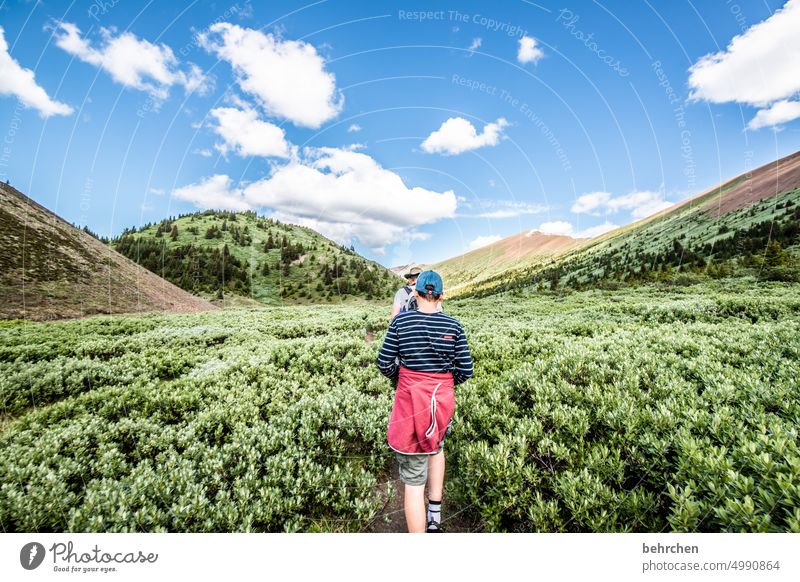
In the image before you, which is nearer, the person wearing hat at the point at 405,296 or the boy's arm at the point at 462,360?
the boy's arm at the point at 462,360

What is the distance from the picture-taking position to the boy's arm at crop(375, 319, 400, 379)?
4.56m

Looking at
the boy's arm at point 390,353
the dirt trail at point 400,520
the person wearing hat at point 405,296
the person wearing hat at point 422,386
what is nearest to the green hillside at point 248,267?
the person wearing hat at point 405,296

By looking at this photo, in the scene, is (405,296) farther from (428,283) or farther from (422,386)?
(422,386)

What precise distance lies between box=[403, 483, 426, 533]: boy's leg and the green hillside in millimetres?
74083

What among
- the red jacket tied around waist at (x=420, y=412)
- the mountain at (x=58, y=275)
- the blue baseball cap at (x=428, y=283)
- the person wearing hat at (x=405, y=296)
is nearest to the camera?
the red jacket tied around waist at (x=420, y=412)

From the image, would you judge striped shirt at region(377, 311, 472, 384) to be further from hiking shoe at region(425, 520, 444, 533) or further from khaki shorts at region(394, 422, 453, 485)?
hiking shoe at region(425, 520, 444, 533)

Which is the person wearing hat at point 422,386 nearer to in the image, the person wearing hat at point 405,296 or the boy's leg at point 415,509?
the boy's leg at point 415,509

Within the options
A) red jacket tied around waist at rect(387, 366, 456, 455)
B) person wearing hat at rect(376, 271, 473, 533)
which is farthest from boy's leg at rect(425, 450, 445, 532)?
red jacket tied around waist at rect(387, 366, 456, 455)

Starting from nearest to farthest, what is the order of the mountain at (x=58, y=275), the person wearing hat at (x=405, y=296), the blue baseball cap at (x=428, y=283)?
the blue baseball cap at (x=428, y=283) → the person wearing hat at (x=405, y=296) → the mountain at (x=58, y=275)

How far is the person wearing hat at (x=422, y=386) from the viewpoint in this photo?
14.1ft

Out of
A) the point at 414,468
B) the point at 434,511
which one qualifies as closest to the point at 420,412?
the point at 414,468
